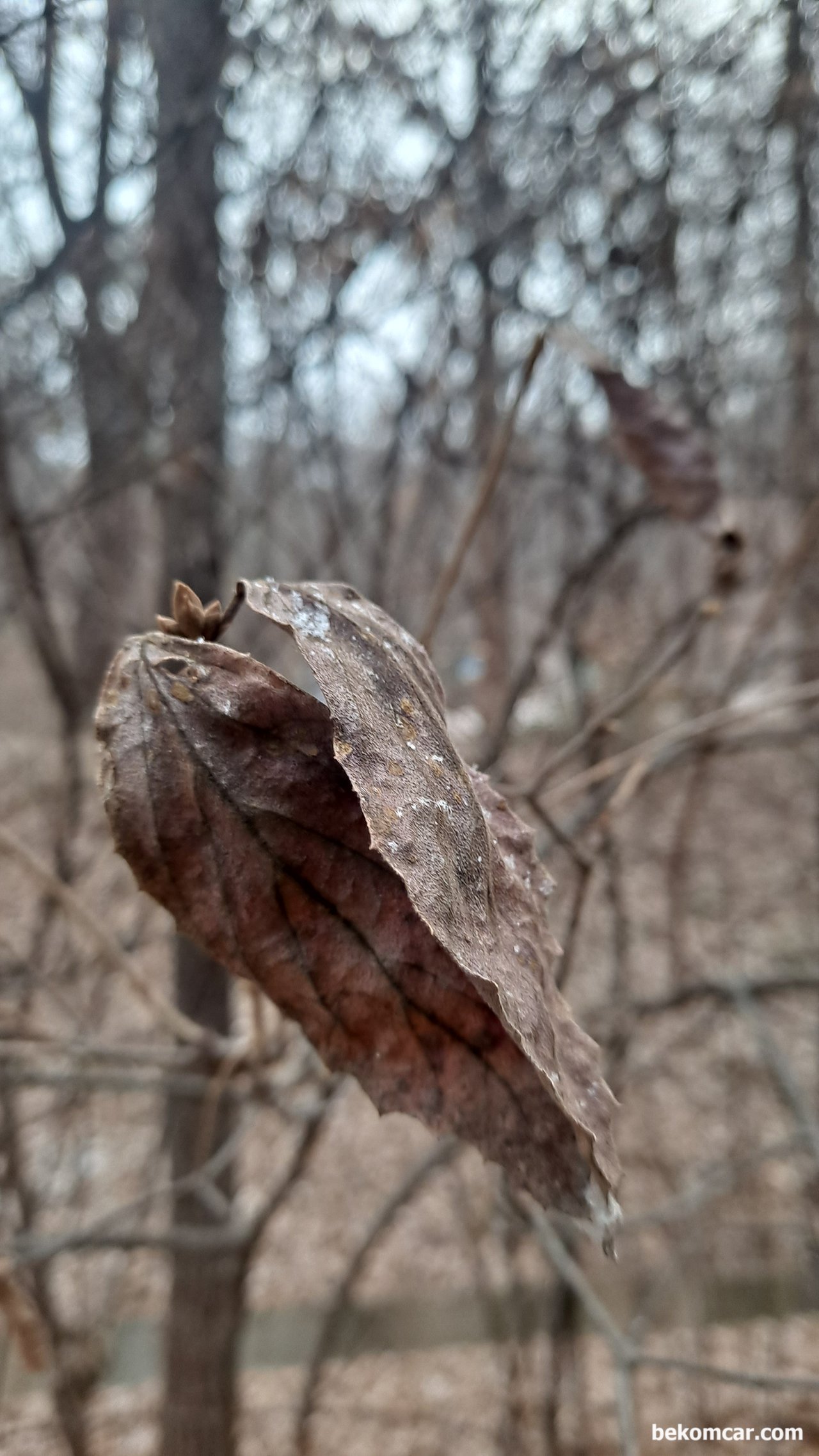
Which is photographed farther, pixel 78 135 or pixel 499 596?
pixel 499 596

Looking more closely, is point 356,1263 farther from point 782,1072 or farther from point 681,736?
point 681,736

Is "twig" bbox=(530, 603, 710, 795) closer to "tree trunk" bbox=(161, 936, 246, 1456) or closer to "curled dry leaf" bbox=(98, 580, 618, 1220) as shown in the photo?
"curled dry leaf" bbox=(98, 580, 618, 1220)

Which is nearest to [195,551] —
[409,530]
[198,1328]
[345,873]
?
[409,530]

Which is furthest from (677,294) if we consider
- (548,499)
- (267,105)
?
(267,105)

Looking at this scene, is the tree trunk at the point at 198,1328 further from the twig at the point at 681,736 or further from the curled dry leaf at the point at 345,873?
the curled dry leaf at the point at 345,873

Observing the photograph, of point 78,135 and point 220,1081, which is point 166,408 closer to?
point 78,135

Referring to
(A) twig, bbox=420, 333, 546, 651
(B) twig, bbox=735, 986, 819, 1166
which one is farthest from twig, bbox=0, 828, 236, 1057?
(B) twig, bbox=735, 986, 819, 1166
